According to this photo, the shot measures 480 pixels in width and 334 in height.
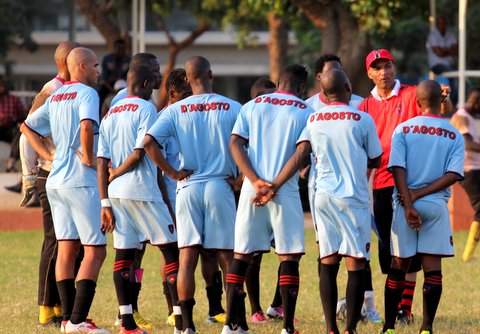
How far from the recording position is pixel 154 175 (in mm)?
9414

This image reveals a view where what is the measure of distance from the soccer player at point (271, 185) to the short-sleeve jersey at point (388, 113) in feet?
3.44

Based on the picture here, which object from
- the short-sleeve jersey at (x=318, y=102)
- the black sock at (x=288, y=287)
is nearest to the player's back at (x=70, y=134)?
the black sock at (x=288, y=287)

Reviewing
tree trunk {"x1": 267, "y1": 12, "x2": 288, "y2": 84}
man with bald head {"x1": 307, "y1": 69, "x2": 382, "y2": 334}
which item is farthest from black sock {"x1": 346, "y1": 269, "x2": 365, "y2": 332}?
tree trunk {"x1": 267, "y1": 12, "x2": 288, "y2": 84}

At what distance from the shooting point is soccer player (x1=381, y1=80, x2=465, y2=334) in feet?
29.9

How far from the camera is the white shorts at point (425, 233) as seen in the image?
9.12 meters

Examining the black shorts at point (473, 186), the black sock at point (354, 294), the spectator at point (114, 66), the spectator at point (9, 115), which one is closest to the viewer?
the black sock at point (354, 294)

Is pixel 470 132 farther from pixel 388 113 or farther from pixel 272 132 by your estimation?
pixel 272 132

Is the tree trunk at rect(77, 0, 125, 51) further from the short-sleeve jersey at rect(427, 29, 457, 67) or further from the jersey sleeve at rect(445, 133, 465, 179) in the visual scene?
the jersey sleeve at rect(445, 133, 465, 179)

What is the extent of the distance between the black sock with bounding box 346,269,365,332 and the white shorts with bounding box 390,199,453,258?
0.47 meters

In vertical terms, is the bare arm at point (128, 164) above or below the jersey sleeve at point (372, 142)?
below

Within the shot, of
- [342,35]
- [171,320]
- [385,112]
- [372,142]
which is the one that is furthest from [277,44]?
[372,142]

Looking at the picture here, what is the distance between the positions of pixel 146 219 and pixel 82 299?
795 millimetres

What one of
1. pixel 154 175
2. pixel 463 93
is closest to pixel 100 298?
pixel 154 175

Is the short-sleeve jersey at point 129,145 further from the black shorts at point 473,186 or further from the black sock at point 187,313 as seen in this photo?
the black shorts at point 473,186
